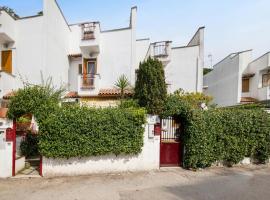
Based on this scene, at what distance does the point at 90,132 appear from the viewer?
984 cm

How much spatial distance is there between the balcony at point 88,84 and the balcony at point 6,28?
5.49 m

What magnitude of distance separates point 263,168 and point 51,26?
15.9m

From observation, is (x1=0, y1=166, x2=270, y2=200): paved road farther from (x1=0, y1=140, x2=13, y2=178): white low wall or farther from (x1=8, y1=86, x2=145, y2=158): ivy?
(x1=8, y1=86, x2=145, y2=158): ivy

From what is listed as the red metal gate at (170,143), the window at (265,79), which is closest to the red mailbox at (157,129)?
the red metal gate at (170,143)

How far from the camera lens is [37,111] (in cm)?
959

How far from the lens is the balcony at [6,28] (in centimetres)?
1577

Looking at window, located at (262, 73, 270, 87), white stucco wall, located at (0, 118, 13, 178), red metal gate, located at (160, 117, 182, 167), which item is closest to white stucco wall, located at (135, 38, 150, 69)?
red metal gate, located at (160, 117, 182, 167)

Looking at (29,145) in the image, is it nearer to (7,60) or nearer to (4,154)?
(4,154)

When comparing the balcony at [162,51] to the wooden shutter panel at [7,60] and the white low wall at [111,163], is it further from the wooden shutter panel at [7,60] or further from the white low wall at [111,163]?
the wooden shutter panel at [7,60]

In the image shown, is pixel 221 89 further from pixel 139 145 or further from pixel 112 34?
pixel 139 145

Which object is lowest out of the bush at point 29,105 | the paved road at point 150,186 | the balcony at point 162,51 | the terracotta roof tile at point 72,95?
A: the paved road at point 150,186

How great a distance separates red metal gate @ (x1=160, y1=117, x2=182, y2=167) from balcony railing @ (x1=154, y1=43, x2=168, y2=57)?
28.4 ft

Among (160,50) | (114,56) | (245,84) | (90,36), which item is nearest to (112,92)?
(114,56)

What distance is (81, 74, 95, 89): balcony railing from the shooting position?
17.8 metres
